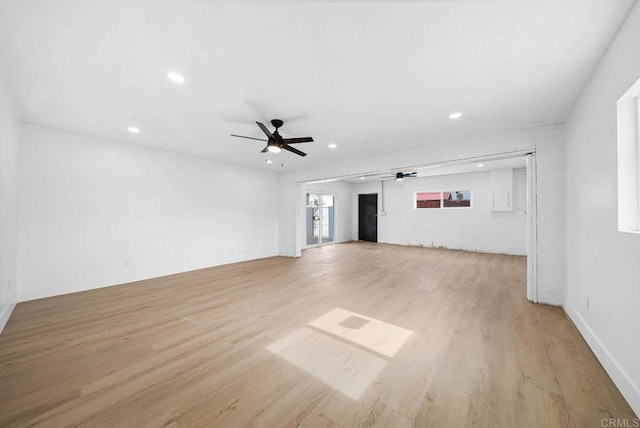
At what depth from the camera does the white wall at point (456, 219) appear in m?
6.89

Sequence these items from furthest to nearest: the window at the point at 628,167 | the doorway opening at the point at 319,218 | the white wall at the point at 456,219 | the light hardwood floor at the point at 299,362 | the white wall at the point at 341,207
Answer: the white wall at the point at 341,207 → the doorway opening at the point at 319,218 → the white wall at the point at 456,219 → the window at the point at 628,167 → the light hardwood floor at the point at 299,362

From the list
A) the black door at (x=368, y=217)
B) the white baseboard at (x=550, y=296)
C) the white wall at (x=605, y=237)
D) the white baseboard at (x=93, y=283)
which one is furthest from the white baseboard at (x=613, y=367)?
the black door at (x=368, y=217)

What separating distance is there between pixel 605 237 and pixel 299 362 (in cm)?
279

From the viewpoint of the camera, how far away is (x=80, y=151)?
385 cm

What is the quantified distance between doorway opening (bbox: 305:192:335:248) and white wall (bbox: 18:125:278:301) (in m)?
3.22

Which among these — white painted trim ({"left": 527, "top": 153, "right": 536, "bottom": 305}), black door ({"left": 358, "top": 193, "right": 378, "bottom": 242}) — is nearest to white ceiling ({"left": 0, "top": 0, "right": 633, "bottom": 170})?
white painted trim ({"left": 527, "top": 153, "right": 536, "bottom": 305})

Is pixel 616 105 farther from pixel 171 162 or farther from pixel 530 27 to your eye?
pixel 171 162

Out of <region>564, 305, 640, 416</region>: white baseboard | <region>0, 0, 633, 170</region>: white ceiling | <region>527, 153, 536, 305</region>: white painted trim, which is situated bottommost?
<region>564, 305, 640, 416</region>: white baseboard

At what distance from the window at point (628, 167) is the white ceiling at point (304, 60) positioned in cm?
56

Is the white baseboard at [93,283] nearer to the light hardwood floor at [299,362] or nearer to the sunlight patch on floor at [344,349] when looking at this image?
the light hardwood floor at [299,362]

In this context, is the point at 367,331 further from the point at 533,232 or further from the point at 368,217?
the point at 368,217

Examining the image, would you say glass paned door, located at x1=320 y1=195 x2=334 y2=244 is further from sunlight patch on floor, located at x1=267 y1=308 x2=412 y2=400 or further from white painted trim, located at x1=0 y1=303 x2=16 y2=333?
white painted trim, located at x1=0 y1=303 x2=16 y2=333

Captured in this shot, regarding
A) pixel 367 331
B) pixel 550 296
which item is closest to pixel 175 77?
pixel 367 331

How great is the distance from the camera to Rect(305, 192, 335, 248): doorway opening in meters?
8.81
